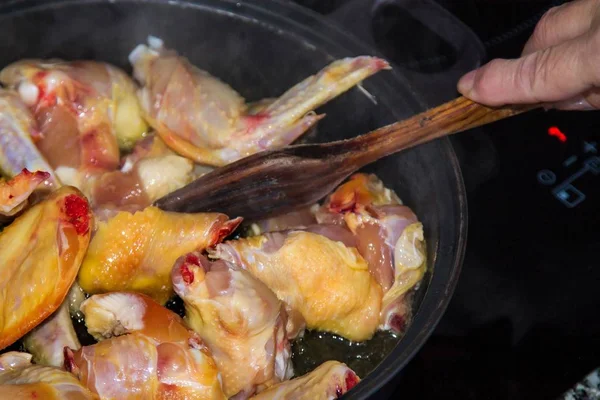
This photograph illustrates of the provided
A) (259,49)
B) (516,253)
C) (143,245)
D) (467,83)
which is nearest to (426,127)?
(467,83)

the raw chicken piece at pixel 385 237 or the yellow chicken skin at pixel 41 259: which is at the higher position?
the yellow chicken skin at pixel 41 259

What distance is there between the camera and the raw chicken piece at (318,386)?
5.05 ft

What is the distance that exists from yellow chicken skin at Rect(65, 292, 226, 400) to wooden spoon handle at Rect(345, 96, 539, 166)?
674 mm

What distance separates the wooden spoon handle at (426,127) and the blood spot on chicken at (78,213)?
0.71 metres

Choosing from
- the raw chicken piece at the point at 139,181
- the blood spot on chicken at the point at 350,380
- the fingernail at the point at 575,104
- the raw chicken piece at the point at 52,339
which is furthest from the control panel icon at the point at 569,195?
the raw chicken piece at the point at 52,339

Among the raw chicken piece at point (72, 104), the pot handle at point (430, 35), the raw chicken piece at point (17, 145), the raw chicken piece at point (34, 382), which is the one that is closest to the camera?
the raw chicken piece at point (34, 382)

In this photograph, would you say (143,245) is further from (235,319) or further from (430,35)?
(430,35)

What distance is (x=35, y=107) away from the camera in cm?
195

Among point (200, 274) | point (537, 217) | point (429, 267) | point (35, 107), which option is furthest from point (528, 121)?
point (35, 107)

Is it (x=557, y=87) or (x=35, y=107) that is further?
(x=35, y=107)

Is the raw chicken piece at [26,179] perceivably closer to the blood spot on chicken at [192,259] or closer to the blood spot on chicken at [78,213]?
the blood spot on chicken at [78,213]

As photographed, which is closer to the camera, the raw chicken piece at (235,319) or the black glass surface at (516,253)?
the raw chicken piece at (235,319)

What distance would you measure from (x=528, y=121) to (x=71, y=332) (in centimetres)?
171

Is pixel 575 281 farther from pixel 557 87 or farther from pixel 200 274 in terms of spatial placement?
pixel 200 274
